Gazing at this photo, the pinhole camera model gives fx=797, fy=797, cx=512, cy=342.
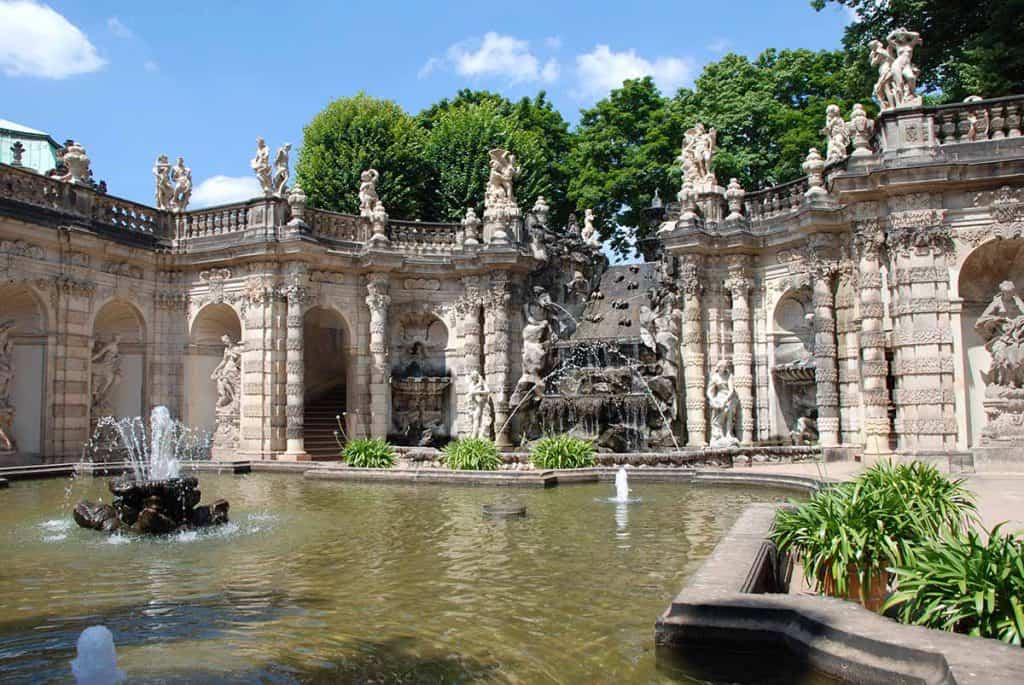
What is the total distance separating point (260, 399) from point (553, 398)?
8675 mm

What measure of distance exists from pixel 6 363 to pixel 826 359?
21.1 m

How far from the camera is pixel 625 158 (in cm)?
3697

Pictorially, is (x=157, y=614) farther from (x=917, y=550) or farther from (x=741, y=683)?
(x=917, y=550)

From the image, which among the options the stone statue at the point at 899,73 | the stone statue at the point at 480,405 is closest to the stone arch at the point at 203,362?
the stone statue at the point at 480,405

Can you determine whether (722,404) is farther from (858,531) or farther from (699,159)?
(858,531)

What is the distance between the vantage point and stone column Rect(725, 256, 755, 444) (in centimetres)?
2272

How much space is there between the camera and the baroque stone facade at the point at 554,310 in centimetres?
1594

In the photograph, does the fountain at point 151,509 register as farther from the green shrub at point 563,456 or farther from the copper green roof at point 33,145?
the copper green roof at point 33,145

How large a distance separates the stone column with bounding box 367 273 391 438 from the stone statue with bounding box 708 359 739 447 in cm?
998

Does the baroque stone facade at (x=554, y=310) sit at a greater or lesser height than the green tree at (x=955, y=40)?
lesser

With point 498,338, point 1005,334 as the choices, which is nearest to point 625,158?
point 498,338

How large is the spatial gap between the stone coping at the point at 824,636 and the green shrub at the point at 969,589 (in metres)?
0.25

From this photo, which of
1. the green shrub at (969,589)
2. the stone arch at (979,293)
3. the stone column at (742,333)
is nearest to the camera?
the green shrub at (969,589)

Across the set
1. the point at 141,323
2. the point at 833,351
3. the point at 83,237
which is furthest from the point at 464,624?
the point at 141,323
